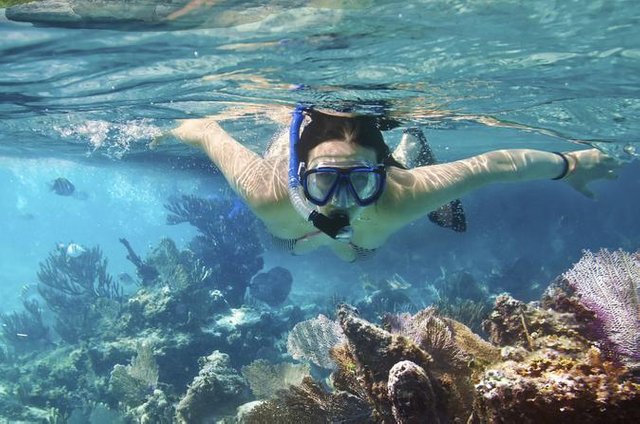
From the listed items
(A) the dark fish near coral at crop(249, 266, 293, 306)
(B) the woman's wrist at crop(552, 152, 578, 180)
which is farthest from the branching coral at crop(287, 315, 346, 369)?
(A) the dark fish near coral at crop(249, 266, 293, 306)

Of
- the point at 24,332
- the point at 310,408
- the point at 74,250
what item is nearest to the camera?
the point at 310,408

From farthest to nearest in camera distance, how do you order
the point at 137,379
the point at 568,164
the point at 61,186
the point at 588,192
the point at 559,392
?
the point at 61,186 < the point at 137,379 < the point at 588,192 < the point at 568,164 < the point at 559,392

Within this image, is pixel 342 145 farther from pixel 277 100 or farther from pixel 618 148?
pixel 618 148

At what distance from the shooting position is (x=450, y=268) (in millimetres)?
21297

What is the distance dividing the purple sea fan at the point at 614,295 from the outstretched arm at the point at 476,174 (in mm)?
1559

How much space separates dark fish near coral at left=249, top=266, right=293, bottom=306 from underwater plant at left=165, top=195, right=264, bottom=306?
1.50 ft

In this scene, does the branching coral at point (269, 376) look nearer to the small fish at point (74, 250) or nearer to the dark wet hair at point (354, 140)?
the dark wet hair at point (354, 140)

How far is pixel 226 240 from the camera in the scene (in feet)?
54.8

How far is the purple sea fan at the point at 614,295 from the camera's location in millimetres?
3447

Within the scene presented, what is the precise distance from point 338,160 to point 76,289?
18.4m

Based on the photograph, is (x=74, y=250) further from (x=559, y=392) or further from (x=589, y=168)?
(x=559, y=392)

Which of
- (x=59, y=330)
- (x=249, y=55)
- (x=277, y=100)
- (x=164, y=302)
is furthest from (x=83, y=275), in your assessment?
(x=249, y=55)

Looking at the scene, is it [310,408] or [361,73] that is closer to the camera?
[310,408]

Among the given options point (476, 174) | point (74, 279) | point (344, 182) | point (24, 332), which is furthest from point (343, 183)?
point (24, 332)
